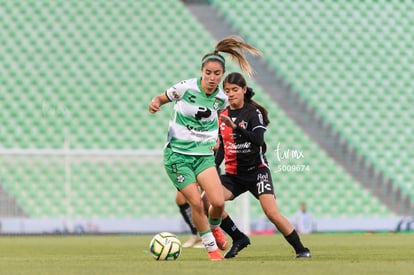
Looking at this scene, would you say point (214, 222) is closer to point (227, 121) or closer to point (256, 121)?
point (256, 121)

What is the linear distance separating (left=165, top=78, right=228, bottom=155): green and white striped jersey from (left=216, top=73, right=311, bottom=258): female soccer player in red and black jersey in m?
0.23

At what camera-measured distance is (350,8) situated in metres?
23.6

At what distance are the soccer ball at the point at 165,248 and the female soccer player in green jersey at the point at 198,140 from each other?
1.02 ft

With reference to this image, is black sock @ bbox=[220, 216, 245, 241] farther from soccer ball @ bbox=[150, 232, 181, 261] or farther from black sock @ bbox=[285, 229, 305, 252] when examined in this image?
soccer ball @ bbox=[150, 232, 181, 261]

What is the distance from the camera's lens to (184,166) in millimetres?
8445

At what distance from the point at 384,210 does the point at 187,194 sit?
11937 millimetres

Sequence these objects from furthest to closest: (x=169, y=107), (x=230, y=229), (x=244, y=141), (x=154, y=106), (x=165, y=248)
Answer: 1. (x=169, y=107)
2. (x=230, y=229)
3. (x=244, y=141)
4. (x=165, y=248)
5. (x=154, y=106)

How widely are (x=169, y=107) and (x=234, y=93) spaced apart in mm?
11531

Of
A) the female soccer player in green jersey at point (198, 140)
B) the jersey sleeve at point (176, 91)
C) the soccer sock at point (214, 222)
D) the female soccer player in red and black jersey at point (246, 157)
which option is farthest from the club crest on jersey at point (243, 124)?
the soccer sock at point (214, 222)

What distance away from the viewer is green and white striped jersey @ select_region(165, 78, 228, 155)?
8.47m

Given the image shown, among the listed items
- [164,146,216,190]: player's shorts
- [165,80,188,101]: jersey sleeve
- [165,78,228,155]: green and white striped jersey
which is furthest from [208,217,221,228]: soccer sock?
[165,80,188,101]: jersey sleeve

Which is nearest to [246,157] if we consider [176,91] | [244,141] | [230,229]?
[244,141]

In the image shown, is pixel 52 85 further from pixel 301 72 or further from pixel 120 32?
pixel 301 72

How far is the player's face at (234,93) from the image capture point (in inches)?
345
